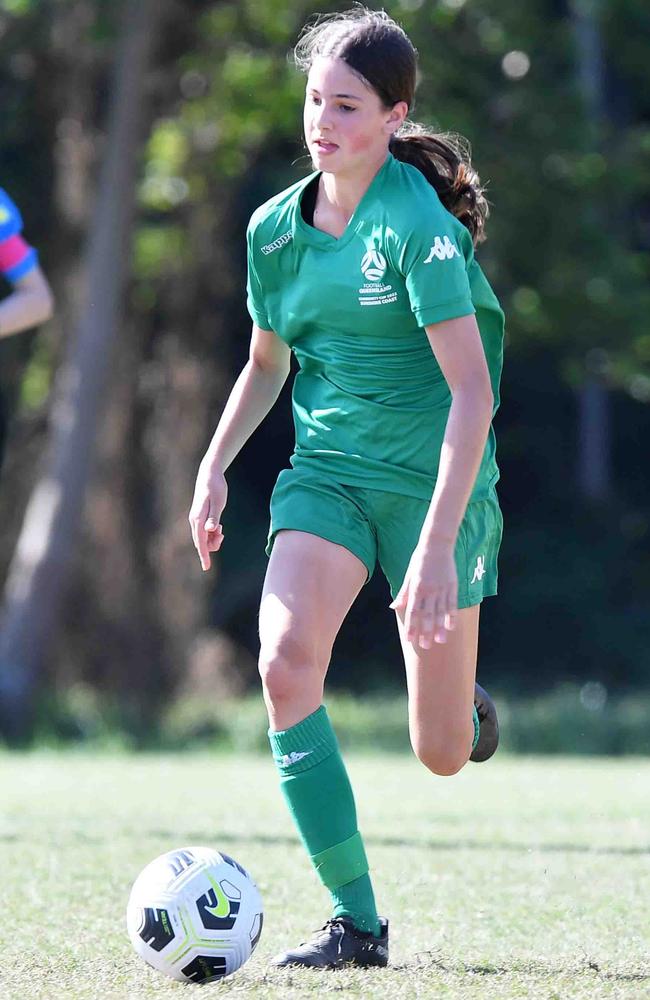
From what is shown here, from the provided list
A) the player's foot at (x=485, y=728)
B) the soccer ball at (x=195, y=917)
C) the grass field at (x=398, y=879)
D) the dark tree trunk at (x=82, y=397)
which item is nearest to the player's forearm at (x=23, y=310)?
the grass field at (x=398, y=879)

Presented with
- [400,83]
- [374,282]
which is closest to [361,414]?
[374,282]

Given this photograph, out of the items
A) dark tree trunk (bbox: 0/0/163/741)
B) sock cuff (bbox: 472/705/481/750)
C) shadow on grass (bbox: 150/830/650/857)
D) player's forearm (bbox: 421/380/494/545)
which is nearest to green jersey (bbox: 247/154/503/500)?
player's forearm (bbox: 421/380/494/545)

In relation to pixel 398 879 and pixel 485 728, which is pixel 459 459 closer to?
pixel 485 728

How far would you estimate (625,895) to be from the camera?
16.5 ft

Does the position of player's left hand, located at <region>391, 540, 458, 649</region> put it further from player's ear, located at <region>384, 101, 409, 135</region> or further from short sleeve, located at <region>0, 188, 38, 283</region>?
short sleeve, located at <region>0, 188, 38, 283</region>

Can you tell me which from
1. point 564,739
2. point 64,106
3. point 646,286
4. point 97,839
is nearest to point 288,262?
point 97,839

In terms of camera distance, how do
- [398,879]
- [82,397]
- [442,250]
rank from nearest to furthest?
[442,250] < [398,879] < [82,397]

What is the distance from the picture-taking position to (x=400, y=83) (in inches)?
158

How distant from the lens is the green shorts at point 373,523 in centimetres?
413

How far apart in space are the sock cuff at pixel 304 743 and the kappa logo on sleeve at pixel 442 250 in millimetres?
1138

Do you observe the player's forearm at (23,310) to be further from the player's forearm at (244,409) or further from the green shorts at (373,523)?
the green shorts at (373,523)

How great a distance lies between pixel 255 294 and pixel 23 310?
226 cm

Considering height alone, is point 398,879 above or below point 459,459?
below

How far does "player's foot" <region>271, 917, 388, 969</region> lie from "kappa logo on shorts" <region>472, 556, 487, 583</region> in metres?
0.93
